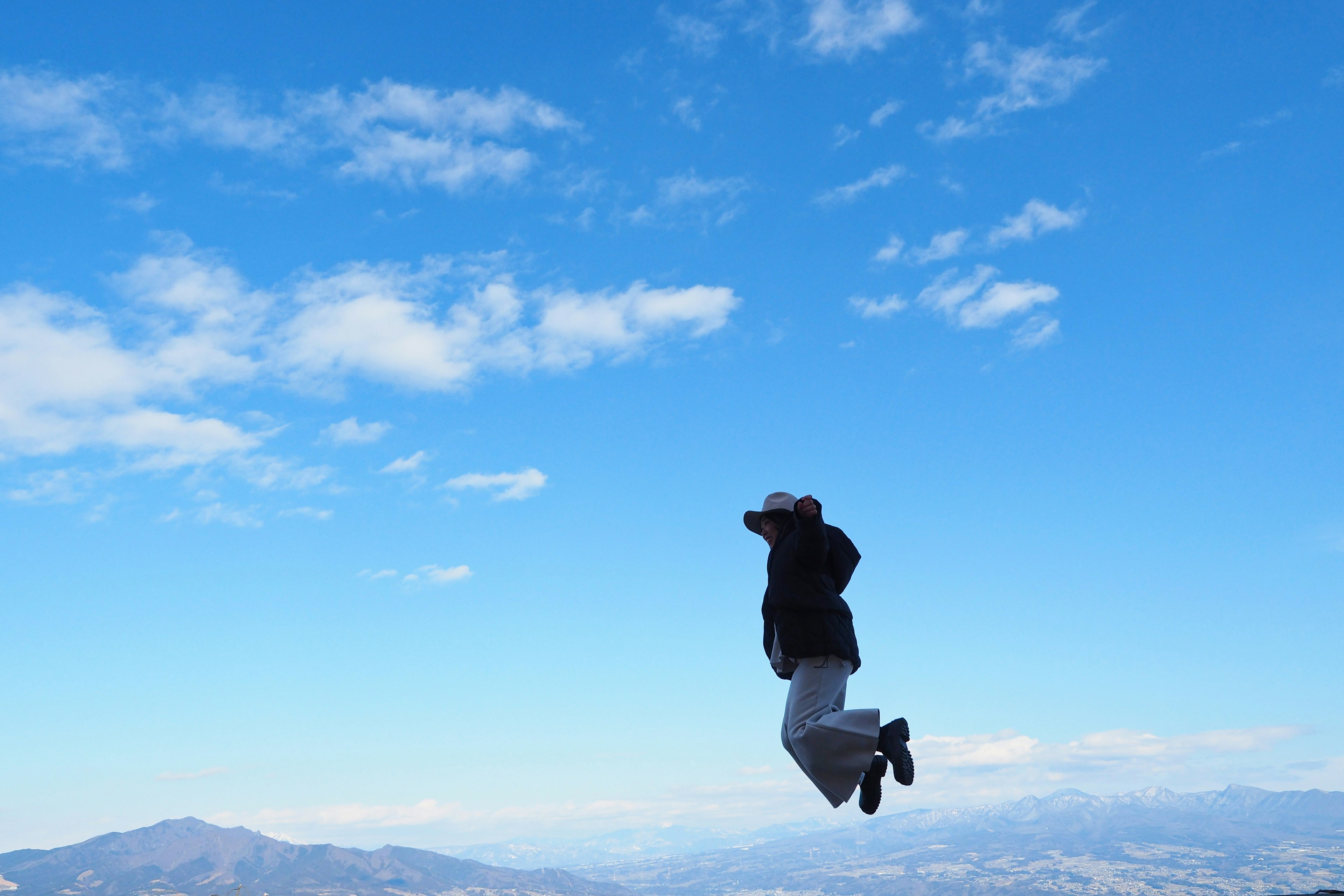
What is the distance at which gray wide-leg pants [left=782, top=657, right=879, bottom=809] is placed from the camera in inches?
260

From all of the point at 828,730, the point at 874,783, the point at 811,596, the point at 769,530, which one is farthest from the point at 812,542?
the point at 874,783

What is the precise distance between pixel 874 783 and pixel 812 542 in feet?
6.21

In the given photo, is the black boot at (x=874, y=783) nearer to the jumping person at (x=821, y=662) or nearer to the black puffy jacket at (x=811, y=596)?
the jumping person at (x=821, y=662)

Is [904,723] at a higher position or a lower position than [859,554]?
lower

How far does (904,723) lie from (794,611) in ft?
3.89

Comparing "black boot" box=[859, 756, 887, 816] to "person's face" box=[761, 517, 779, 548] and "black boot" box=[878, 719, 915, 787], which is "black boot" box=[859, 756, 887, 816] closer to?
"black boot" box=[878, 719, 915, 787]

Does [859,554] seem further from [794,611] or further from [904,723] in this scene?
[904,723]

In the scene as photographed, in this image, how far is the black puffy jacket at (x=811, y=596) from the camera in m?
6.90

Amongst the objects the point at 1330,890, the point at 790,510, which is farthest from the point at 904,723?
the point at 1330,890

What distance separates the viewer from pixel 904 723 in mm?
6840

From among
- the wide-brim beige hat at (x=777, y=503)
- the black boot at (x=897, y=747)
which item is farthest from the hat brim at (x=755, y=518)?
the black boot at (x=897, y=747)

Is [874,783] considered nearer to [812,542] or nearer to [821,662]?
[821,662]

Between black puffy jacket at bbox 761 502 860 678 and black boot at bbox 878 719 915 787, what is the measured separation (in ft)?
2.08

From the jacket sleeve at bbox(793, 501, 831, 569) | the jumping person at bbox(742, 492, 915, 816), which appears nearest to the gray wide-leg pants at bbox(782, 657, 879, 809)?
the jumping person at bbox(742, 492, 915, 816)
